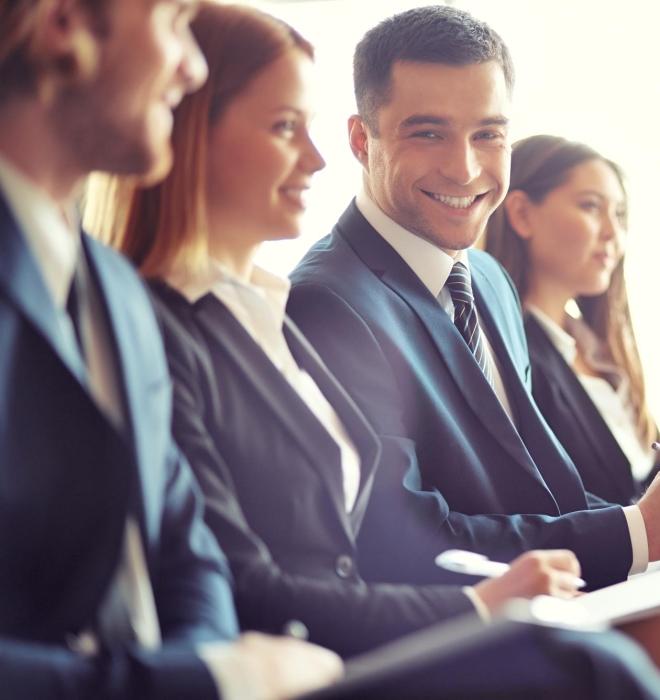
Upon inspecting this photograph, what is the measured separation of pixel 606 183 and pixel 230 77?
1628 mm

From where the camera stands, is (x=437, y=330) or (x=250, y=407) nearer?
(x=250, y=407)

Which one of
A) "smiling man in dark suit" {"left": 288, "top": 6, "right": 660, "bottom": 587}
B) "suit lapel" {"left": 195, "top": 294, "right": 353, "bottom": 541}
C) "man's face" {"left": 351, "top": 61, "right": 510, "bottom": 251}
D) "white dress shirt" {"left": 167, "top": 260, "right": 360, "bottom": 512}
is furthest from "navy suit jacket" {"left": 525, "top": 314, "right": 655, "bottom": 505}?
"suit lapel" {"left": 195, "top": 294, "right": 353, "bottom": 541}

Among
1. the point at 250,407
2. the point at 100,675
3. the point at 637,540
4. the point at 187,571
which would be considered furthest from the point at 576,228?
the point at 100,675

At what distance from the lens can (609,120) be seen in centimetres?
406

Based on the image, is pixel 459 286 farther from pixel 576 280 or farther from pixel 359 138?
pixel 576 280

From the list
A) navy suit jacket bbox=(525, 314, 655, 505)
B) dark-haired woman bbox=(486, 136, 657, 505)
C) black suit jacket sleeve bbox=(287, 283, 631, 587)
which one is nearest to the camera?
black suit jacket sleeve bbox=(287, 283, 631, 587)

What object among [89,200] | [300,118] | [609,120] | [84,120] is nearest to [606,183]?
[609,120]

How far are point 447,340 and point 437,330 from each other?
0.03m

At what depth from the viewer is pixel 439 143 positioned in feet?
7.52

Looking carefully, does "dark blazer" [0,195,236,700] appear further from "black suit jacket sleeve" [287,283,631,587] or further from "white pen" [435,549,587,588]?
"black suit jacket sleeve" [287,283,631,587]

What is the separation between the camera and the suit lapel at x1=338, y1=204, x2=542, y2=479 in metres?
2.09

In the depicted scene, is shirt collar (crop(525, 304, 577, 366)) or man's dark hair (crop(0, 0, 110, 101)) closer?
man's dark hair (crop(0, 0, 110, 101))

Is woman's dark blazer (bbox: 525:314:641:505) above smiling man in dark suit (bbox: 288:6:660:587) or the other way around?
the other way around

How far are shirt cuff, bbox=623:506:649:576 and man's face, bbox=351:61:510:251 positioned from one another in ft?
1.99
